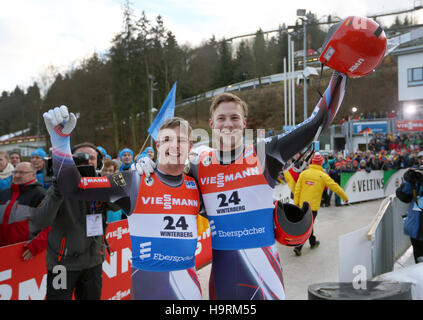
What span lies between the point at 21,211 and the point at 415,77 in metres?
37.6

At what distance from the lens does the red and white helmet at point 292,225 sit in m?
2.29

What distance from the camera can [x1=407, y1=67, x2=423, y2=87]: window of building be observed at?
105ft

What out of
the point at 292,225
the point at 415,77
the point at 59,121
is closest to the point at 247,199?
the point at 292,225

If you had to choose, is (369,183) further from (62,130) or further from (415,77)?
(415,77)

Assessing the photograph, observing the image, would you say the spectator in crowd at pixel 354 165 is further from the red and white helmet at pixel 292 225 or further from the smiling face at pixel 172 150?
the smiling face at pixel 172 150

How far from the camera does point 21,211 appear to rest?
3.37 m

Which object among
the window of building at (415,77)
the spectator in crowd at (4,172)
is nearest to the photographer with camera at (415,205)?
the spectator in crowd at (4,172)

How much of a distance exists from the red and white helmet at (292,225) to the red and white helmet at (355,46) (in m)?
1.02

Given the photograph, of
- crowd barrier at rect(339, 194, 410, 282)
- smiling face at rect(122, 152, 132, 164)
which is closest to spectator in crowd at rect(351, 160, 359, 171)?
crowd barrier at rect(339, 194, 410, 282)

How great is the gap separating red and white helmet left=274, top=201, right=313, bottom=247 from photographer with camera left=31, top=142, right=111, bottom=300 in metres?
1.76

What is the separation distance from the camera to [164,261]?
2184mm

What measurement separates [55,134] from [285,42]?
59.2 m

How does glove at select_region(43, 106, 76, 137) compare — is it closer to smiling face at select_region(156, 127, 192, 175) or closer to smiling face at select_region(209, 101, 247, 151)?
smiling face at select_region(156, 127, 192, 175)
